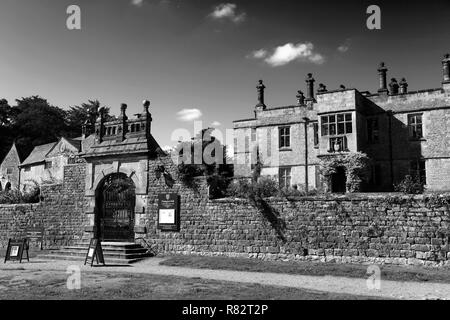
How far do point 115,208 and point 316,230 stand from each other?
872cm

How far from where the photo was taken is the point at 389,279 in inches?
451

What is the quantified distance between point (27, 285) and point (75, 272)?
2330mm

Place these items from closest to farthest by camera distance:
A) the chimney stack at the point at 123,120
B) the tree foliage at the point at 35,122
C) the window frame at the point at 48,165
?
the chimney stack at the point at 123,120
the window frame at the point at 48,165
the tree foliage at the point at 35,122

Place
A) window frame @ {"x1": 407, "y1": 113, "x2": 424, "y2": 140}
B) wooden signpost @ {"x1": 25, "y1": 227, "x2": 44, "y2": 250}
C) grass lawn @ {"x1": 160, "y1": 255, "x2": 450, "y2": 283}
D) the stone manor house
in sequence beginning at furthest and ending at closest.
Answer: window frame @ {"x1": 407, "y1": 113, "x2": 424, "y2": 140}, the stone manor house, wooden signpost @ {"x1": 25, "y1": 227, "x2": 44, "y2": 250}, grass lawn @ {"x1": 160, "y1": 255, "x2": 450, "y2": 283}

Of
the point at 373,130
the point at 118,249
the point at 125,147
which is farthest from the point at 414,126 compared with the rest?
the point at 118,249

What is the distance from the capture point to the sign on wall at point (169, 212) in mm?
16828

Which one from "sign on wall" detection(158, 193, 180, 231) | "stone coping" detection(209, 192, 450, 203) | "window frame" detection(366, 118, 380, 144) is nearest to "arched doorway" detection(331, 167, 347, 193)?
"window frame" detection(366, 118, 380, 144)

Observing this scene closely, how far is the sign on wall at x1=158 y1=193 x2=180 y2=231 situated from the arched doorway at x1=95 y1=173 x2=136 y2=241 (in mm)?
1446

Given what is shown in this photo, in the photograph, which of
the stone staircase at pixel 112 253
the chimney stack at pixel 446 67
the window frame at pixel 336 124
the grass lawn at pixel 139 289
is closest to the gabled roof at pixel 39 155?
the stone staircase at pixel 112 253

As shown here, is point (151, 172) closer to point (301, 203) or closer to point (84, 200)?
point (84, 200)

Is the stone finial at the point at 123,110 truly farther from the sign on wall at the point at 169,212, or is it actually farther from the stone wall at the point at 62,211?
the sign on wall at the point at 169,212

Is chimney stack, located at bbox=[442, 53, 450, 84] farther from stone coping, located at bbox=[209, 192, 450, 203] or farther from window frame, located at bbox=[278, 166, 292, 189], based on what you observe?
stone coping, located at bbox=[209, 192, 450, 203]

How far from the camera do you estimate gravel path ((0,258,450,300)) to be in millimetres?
9500

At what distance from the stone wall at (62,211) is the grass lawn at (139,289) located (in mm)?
6734
